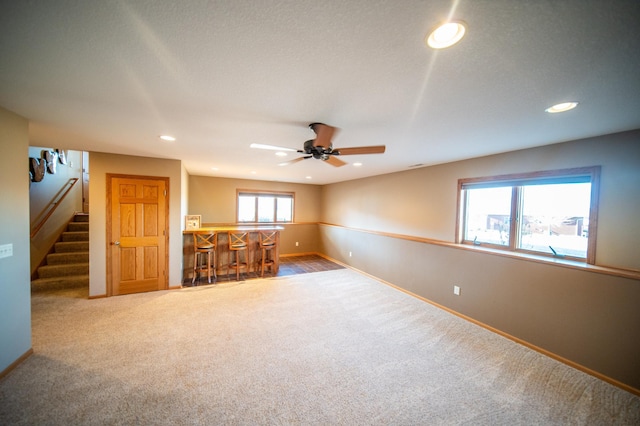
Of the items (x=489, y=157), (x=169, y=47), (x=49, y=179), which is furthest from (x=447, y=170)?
(x=49, y=179)

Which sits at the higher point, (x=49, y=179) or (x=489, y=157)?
(x=489, y=157)

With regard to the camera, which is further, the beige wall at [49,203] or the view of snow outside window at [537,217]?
the beige wall at [49,203]

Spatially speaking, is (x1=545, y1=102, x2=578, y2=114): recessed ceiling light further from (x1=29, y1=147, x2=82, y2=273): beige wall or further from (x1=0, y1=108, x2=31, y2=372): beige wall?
(x1=29, y1=147, x2=82, y2=273): beige wall

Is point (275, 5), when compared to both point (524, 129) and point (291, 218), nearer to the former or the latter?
point (524, 129)

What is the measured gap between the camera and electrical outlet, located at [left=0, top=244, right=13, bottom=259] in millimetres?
2033

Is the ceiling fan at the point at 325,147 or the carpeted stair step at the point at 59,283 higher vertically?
the ceiling fan at the point at 325,147

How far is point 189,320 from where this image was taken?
3.10m

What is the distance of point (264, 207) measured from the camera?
7.39 metres

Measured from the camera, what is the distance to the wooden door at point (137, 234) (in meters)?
3.79

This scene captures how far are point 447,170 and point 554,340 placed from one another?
2.68 metres

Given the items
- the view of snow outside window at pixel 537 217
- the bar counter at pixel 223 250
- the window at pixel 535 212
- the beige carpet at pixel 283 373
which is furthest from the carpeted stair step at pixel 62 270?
the view of snow outside window at pixel 537 217

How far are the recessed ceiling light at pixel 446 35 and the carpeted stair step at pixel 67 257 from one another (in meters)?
6.69

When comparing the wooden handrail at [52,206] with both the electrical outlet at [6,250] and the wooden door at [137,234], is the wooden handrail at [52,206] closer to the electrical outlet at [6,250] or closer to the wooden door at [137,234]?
the wooden door at [137,234]

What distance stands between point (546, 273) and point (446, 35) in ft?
9.83
